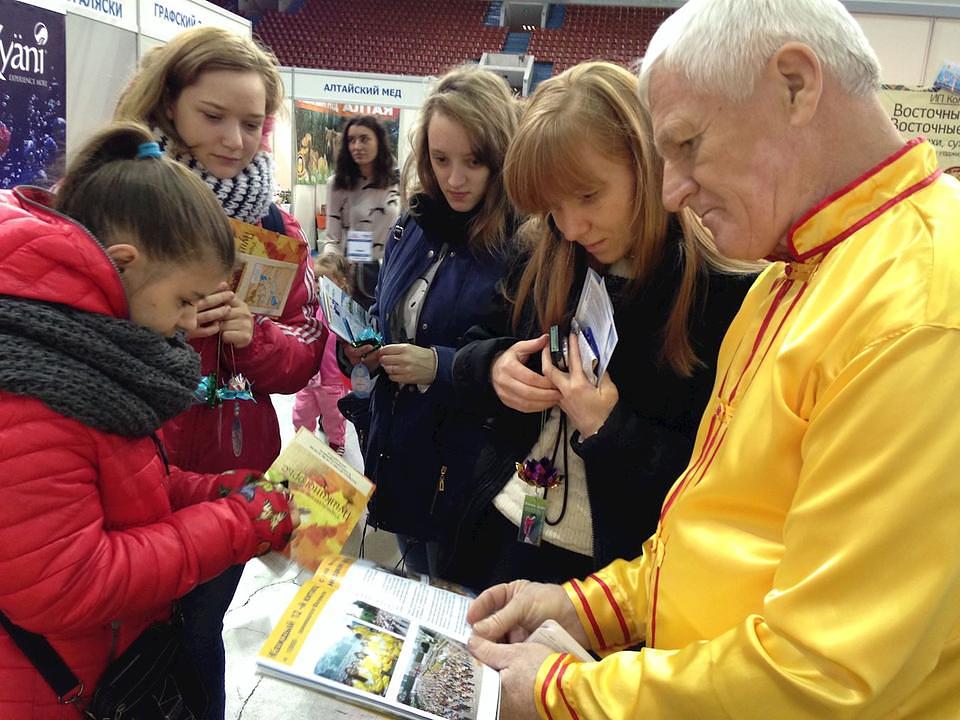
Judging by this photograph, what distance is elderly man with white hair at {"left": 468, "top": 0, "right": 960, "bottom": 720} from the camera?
2.07 feet

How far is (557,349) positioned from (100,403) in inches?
31.5

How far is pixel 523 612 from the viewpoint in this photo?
117 cm

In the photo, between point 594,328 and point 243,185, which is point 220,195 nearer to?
point 243,185

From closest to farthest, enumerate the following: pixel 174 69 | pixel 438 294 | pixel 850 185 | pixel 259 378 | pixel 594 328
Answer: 1. pixel 850 185
2. pixel 594 328
3. pixel 174 69
4. pixel 259 378
5. pixel 438 294

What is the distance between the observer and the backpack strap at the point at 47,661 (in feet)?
3.49

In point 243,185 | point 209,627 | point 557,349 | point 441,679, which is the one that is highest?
point 243,185

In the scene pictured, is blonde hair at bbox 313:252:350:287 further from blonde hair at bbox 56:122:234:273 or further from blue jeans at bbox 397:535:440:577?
blonde hair at bbox 56:122:234:273

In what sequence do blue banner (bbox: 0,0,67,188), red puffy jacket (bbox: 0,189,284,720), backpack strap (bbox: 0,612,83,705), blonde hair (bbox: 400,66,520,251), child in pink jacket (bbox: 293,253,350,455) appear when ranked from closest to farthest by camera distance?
red puffy jacket (bbox: 0,189,284,720) → backpack strap (bbox: 0,612,83,705) → blonde hair (bbox: 400,66,520,251) → blue banner (bbox: 0,0,67,188) → child in pink jacket (bbox: 293,253,350,455)

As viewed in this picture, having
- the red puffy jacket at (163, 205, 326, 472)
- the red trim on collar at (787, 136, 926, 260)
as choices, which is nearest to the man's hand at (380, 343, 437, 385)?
the red puffy jacket at (163, 205, 326, 472)

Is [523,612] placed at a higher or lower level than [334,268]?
lower

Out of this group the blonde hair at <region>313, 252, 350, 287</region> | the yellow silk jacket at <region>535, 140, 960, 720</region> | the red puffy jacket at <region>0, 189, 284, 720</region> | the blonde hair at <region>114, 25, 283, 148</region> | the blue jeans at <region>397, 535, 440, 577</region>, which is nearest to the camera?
the yellow silk jacket at <region>535, 140, 960, 720</region>

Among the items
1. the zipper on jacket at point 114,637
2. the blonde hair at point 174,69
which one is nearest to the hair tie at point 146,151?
the blonde hair at point 174,69

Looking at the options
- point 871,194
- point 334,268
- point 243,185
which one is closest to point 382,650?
point 871,194

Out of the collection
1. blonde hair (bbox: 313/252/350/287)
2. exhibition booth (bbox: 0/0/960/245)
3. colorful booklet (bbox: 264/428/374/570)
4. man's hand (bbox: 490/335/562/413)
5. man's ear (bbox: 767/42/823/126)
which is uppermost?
exhibition booth (bbox: 0/0/960/245)
